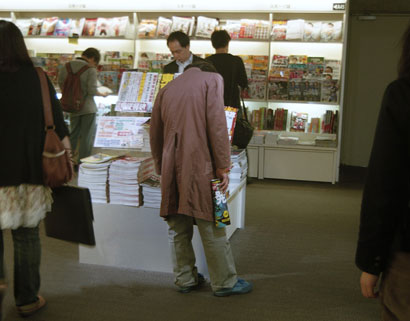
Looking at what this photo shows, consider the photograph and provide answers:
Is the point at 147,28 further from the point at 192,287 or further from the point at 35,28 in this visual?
the point at 192,287

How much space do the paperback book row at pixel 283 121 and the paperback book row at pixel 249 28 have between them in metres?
0.91

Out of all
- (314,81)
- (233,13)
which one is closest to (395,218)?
(314,81)

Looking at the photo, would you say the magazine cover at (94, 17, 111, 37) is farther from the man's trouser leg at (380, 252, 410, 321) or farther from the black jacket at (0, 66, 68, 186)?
the man's trouser leg at (380, 252, 410, 321)

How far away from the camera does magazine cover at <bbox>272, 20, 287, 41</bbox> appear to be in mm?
6062

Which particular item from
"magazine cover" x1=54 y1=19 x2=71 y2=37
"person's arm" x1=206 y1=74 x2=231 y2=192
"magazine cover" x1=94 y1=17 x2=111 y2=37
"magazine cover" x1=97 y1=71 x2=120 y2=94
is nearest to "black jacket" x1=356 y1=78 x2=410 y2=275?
"person's arm" x1=206 y1=74 x2=231 y2=192

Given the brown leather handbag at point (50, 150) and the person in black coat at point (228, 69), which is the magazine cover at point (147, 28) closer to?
the person in black coat at point (228, 69)

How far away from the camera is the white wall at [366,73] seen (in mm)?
7141

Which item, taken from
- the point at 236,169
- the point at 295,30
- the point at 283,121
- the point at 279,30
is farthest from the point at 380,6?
the point at 236,169

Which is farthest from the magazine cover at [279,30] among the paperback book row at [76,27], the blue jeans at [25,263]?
the blue jeans at [25,263]

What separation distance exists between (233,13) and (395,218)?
556 cm

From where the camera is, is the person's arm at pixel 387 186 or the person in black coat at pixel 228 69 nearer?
the person's arm at pixel 387 186

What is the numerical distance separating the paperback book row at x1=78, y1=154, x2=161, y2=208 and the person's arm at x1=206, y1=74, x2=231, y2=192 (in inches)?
25.6

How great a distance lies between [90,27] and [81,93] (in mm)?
1320

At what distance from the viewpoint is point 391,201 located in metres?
1.15
